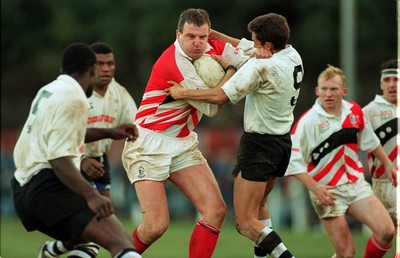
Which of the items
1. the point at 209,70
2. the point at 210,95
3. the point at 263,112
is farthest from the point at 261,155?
the point at 209,70

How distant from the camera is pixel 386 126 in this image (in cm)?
1289

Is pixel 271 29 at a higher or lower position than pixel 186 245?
higher

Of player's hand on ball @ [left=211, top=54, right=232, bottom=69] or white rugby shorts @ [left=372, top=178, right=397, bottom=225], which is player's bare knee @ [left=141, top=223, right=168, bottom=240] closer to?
player's hand on ball @ [left=211, top=54, right=232, bottom=69]

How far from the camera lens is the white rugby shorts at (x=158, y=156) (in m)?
10.8

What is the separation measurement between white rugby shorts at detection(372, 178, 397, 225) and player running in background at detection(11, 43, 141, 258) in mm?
4847

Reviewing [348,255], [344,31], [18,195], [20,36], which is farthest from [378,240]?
[20,36]

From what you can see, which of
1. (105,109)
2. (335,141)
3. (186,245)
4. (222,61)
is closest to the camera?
(222,61)

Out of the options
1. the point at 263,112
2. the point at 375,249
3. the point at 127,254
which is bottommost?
the point at 375,249

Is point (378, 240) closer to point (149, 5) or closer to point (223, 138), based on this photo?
point (223, 138)

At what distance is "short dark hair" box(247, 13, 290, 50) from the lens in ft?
34.2

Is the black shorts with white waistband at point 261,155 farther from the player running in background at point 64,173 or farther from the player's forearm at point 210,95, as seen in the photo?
the player running in background at point 64,173

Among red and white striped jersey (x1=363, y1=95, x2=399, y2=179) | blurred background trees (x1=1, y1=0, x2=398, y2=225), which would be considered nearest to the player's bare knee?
red and white striped jersey (x1=363, y1=95, x2=399, y2=179)

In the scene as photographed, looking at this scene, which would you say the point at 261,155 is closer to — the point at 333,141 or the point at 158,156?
the point at 158,156

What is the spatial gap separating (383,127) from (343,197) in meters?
1.26
